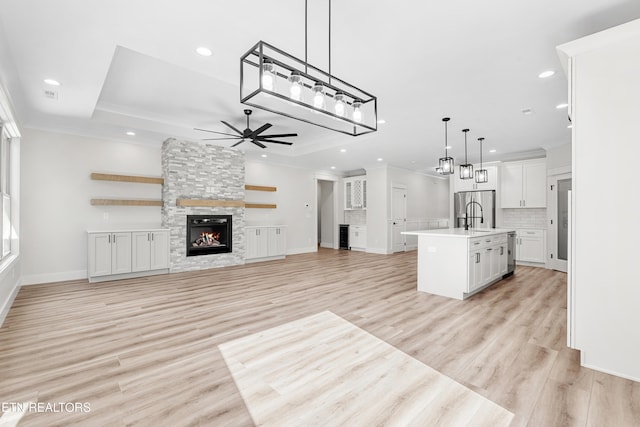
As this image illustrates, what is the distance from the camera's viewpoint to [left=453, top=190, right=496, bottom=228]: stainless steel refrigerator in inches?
304

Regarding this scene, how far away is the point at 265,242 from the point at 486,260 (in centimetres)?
514

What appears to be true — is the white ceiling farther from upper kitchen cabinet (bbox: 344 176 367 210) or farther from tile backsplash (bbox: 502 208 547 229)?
upper kitchen cabinet (bbox: 344 176 367 210)

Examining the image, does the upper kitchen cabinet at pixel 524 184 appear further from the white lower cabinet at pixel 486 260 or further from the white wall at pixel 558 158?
the white lower cabinet at pixel 486 260

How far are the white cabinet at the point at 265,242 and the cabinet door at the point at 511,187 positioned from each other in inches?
229

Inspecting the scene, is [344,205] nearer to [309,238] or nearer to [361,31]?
[309,238]

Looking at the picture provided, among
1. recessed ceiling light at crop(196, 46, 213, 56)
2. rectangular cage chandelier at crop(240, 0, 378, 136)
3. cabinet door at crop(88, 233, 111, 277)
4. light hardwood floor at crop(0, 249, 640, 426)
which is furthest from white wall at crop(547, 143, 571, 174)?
cabinet door at crop(88, 233, 111, 277)

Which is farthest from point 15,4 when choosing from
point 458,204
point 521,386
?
point 458,204

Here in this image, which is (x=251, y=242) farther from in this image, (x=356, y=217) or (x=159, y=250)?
(x=356, y=217)

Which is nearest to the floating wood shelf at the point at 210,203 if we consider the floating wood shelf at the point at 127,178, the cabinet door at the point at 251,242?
the floating wood shelf at the point at 127,178

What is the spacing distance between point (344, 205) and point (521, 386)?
8.50m

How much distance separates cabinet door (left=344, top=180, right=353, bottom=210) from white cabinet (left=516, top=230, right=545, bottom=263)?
498 centimetres

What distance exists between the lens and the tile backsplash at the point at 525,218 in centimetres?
724

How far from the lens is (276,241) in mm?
8031

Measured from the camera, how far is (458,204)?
823 cm
